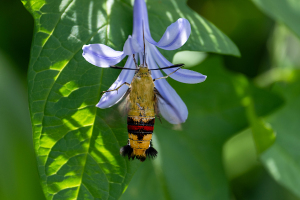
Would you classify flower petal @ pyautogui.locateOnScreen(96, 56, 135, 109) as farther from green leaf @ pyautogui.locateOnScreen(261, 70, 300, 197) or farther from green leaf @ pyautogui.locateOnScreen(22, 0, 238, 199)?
green leaf @ pyautogui.locateOnScreen(261, 70, 300, 197)

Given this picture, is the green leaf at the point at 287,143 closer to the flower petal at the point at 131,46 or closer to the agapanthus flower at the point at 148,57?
the agapanthus flower at the point at 148,57

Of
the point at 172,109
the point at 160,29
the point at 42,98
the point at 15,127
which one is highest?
the point at 160,29

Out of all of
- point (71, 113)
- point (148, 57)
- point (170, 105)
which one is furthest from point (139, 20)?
point (71, 113)

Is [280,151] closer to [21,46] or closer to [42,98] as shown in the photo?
[42,98]

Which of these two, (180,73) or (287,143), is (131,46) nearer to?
(180,73)

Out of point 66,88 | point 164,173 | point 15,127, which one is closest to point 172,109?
point 66,88
